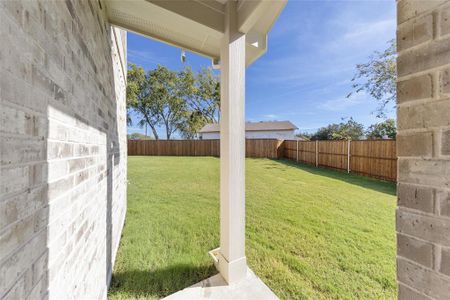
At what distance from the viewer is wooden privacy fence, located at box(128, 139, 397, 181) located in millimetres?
7746

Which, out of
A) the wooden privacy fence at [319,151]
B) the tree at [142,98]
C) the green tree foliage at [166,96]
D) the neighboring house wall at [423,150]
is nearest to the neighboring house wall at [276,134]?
the green tree foliage at [166,96]

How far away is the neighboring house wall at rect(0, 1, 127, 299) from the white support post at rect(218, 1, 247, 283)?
1.17 metres

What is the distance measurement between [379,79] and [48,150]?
16.9 metres

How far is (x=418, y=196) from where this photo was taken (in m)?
0.73

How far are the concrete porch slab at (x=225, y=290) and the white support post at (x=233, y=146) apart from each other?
0.26ft

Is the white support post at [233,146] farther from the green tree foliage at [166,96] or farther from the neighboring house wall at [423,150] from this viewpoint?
the green tree foliage at [166,96]

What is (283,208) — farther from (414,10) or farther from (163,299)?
(414,10)

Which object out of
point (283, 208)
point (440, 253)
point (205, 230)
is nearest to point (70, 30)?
point (440, 253)

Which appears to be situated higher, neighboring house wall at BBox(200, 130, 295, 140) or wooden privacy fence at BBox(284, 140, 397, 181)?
neighboring house wall at BBox(200, 130, 295, 140)

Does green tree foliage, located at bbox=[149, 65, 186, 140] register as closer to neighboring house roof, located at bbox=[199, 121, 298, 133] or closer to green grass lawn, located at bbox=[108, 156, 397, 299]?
neighboring house roof, located at bbox=[199, 121, 298, 133]

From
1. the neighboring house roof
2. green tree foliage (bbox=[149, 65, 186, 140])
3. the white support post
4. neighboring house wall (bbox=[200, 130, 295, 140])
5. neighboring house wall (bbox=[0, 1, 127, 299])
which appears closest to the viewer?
neighboring house wall (bbox=[0, 1, 127, 299])

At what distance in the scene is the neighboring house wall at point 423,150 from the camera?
661 millimetres

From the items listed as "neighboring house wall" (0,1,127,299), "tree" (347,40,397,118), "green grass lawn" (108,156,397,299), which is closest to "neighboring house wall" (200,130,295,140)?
"tree" (347,40,397,118)

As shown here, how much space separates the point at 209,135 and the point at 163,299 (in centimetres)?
2497
